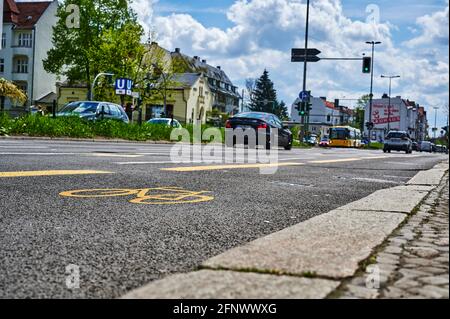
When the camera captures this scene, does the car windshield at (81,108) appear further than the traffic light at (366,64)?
No

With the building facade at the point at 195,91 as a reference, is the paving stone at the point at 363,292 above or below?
below

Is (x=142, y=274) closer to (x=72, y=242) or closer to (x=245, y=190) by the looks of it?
(x=72, y=242)

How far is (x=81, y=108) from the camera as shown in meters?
24.9

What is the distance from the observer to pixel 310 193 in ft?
21.0

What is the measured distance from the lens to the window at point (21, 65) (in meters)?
67.4

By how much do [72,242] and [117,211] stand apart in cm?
117

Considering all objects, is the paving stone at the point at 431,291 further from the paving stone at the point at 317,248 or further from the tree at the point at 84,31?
the tree at the point at 84,31

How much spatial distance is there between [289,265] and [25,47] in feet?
230

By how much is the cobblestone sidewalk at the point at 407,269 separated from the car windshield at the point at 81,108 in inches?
877

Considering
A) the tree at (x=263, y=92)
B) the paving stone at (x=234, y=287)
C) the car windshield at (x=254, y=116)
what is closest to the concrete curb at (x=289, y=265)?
the paving stone at (x=234, y=287)

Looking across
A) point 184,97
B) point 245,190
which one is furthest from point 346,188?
point 184,97

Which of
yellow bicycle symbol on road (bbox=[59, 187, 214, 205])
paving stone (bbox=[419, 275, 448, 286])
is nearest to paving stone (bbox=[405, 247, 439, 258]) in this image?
paving stone (bbox=[419, 275, 448, 286])

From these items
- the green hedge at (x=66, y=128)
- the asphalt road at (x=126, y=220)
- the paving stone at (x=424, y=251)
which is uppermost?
the green hedge at (x=66, y=128)
